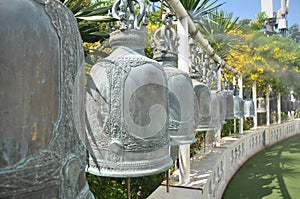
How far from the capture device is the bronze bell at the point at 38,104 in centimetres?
32

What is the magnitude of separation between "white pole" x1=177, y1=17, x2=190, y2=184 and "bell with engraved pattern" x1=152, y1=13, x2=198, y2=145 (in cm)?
81

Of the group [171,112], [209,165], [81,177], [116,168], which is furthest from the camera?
[209,165]

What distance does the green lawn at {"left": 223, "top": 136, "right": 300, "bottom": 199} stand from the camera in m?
3.64

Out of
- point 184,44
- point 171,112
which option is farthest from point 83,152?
point 184,44

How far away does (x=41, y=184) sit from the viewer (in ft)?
1.11

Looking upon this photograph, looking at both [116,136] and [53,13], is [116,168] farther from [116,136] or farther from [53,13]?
[53,13]

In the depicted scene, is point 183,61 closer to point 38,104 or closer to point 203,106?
point 203,106

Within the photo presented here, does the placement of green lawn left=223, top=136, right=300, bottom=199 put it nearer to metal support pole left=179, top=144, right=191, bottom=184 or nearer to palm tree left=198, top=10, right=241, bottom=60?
metal support pole left=179, top=144, right=191, bottom=184

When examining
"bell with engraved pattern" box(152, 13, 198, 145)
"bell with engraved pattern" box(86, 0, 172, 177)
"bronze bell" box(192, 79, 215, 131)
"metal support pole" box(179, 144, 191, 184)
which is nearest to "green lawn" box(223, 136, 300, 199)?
"metal support pole" box(179, 144, 191, 184)

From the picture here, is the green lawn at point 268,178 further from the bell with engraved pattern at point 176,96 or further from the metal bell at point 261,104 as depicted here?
the metal bell at point 261,104

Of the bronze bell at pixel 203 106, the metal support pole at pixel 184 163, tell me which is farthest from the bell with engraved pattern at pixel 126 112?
the metal support pole at pixel 184 163

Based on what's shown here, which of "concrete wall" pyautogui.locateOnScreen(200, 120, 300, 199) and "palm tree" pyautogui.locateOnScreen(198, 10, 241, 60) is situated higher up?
"palm tree" pyautogui.locateOnScreen(198, 10, 241, 60)

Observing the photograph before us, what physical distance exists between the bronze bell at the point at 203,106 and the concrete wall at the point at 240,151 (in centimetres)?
70

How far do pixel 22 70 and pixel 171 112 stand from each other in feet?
3.16
